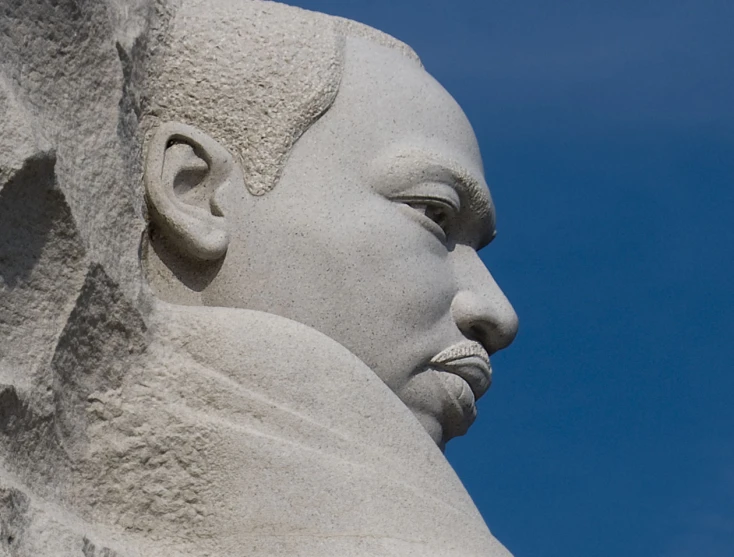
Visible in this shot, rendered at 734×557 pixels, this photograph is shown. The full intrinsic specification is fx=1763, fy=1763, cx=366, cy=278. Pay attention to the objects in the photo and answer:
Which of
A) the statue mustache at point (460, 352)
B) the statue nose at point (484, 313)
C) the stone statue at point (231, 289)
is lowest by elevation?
the stone statue at point (231, 289)

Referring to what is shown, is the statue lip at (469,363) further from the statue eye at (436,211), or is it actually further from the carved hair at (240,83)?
the carved hair at (240,83)

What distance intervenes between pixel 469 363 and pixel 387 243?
0.48 m

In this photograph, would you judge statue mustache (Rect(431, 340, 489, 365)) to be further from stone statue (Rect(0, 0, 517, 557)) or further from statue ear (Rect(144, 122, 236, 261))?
statue ear (Rect(144, 122, 236, 261))


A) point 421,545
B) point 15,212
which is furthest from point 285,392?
point 15,212

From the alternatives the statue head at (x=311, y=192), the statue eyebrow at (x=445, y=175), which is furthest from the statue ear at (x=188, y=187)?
the statue eyebrow at (x=445, y=175)

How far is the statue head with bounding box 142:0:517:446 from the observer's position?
189 inches

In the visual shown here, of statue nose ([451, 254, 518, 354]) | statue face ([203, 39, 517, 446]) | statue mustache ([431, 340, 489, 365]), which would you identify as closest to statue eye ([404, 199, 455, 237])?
statue face ([203, 39, 517, 446])

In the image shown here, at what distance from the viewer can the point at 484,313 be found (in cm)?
521

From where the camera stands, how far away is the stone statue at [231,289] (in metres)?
4.21

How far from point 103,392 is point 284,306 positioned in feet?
1.97

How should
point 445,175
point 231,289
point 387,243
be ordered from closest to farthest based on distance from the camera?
point 231,289 < point 387,243 < point 445,175

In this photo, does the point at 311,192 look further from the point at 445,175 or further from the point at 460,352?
the point at 460,352

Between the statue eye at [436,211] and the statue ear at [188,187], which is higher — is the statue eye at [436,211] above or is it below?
above

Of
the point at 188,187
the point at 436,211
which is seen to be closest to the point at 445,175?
the point at 436,211
